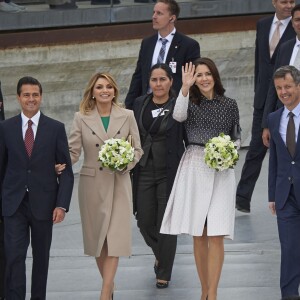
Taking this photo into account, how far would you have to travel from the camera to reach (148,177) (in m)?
10.2

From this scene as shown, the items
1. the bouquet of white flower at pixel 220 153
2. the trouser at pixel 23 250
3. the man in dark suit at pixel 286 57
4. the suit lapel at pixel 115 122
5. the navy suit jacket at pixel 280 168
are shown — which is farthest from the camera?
the man in dark suit at pixel 286 57

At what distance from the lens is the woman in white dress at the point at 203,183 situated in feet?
31.5

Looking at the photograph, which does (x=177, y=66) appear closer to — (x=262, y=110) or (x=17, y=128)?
(x=262, y=110)

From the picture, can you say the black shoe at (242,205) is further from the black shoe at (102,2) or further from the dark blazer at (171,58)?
the black shoe at (102,2)

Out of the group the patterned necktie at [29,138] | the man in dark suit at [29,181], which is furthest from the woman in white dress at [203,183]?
the patterned necktie at [29,138]

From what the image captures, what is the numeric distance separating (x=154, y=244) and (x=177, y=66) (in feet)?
7.03

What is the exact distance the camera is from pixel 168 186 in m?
10.1

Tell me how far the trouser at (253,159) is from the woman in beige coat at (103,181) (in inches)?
102

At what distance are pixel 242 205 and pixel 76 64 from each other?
3.56m

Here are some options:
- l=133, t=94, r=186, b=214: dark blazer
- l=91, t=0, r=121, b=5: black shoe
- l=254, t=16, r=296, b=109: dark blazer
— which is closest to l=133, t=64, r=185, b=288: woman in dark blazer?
l=133, t=94, r=186, b=214: dark blazer

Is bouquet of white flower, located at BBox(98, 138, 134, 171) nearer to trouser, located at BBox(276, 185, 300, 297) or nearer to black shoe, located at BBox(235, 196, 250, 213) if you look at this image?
trouser, located at BBox(276, 185, 300, 297)

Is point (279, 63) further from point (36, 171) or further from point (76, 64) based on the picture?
point (76, 64)

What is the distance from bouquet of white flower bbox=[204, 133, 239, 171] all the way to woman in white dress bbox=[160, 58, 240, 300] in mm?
165

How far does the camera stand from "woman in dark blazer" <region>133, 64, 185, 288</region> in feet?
33.3
